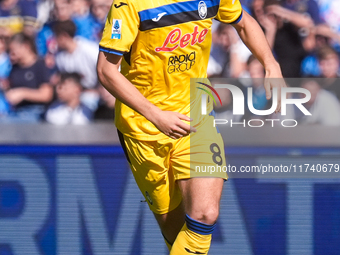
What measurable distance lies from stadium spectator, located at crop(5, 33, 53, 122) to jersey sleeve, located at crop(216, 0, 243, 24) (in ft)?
7.69

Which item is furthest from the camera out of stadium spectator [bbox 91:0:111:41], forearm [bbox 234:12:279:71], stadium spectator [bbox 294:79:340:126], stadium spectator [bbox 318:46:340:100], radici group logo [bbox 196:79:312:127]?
stadium spectator [bbox 91:0:111:41]

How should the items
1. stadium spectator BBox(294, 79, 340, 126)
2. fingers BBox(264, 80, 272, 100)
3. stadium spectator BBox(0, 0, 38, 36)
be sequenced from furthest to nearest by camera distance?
stadium spectator BBox(0, 0, 38, 36) → stadium spectator BBox(294, 79, 340, 126) → fingers BBox(264, 80, 272, 100)

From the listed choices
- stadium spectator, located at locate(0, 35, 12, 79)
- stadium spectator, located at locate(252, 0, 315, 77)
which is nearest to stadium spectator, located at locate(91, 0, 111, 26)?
stadium spectator, located at locate(0, 35, 12, 79)

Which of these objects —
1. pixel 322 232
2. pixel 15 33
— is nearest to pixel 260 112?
pixel 322 232

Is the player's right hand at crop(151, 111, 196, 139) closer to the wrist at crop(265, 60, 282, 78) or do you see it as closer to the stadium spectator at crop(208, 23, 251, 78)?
the wrist at crop(265, 60, 282, 78)

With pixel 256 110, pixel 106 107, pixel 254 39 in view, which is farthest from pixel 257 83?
pixel 254 39

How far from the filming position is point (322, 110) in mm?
4254

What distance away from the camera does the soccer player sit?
236cm

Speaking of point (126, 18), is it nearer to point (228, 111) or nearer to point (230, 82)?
point (228, 111)

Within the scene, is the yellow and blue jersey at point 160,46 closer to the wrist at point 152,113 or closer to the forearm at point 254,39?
the forearm at point 254,39

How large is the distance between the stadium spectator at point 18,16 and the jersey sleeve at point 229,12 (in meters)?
3.10

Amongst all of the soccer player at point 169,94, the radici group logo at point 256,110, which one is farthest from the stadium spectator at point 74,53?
the soccer player at point 169,94

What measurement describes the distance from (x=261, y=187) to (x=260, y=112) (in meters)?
0.95

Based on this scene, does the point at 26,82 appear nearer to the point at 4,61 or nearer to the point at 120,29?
the point at 4,61
